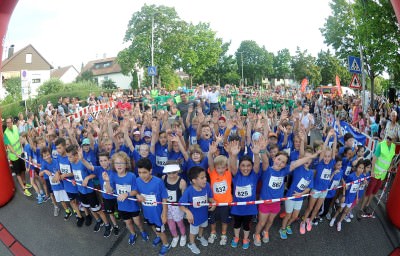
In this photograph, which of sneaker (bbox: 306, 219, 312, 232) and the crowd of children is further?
sneaker (bbox: 306, 219, 312, 232)

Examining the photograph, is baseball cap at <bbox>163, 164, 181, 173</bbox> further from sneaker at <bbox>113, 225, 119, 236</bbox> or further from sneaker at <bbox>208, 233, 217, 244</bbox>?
sneaker at <bbox>113, 225, 119, 236</bbox>

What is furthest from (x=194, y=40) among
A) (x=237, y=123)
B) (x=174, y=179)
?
(x=174, y=179)

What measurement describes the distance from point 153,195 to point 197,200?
655 mm

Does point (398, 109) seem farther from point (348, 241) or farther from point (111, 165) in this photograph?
point (111, 165)

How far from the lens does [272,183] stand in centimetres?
417

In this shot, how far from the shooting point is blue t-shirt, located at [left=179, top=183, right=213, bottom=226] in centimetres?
392

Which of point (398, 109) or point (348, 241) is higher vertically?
point (398, 109)

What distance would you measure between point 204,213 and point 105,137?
2.71 m

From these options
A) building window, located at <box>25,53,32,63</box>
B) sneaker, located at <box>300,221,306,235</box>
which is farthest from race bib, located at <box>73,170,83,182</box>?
building window, located at <box>25,53,32,63</box>

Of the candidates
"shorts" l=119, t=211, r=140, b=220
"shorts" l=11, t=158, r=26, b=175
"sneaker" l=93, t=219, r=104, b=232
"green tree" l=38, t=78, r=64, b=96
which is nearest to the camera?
"shorts" l=119, t=211, r=140, b=220

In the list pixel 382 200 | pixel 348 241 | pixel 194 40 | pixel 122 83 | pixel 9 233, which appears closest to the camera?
pixel 348 241

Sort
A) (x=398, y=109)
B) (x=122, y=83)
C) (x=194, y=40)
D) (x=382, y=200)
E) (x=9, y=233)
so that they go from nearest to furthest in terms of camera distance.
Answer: (x=9, y=233), (x=382, y=200), (x=398, y=109), (x=194, y=40), (x=122, y=83)

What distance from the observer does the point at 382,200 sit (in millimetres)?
6027

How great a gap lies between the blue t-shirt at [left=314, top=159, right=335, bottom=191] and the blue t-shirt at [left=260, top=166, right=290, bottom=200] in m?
0.72
